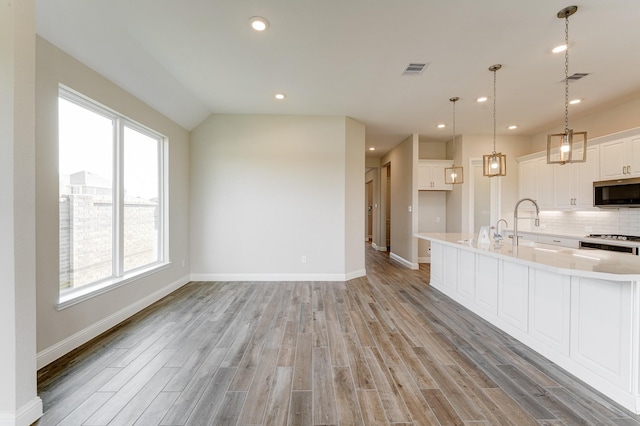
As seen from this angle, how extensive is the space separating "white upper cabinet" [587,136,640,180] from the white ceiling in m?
0.73

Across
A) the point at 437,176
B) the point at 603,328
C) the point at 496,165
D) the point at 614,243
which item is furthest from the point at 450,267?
the point at 437,176

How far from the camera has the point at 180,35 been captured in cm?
261

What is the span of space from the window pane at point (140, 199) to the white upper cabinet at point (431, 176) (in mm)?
5452

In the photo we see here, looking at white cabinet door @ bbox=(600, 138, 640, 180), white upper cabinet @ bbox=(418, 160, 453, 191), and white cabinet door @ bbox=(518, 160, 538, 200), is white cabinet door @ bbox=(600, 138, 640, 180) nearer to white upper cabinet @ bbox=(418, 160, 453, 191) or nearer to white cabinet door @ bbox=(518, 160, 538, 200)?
white cabinet door @ bbox=(518, 160, 538, 200)

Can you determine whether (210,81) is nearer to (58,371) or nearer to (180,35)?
(180,35)

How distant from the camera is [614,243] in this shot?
381 cm

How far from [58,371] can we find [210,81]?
3.43 metres

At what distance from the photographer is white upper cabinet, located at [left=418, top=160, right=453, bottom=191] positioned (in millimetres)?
6363

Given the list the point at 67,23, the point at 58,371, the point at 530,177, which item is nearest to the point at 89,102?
the point at 67,23

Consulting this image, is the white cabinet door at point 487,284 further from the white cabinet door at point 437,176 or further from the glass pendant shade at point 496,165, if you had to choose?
the white cabinet door at point 437,176

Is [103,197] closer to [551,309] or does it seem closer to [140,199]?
[140,199]

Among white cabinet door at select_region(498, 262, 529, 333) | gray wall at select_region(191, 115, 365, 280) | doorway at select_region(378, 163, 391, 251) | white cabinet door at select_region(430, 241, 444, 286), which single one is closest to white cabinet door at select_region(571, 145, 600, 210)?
white cabinet door at select_region(430, 241, 444, 286)

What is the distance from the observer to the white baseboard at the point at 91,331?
7.27ft

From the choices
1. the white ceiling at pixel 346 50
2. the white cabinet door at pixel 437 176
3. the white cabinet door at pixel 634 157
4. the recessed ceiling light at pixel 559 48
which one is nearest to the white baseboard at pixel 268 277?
the white ceiling at pixel 346 50
